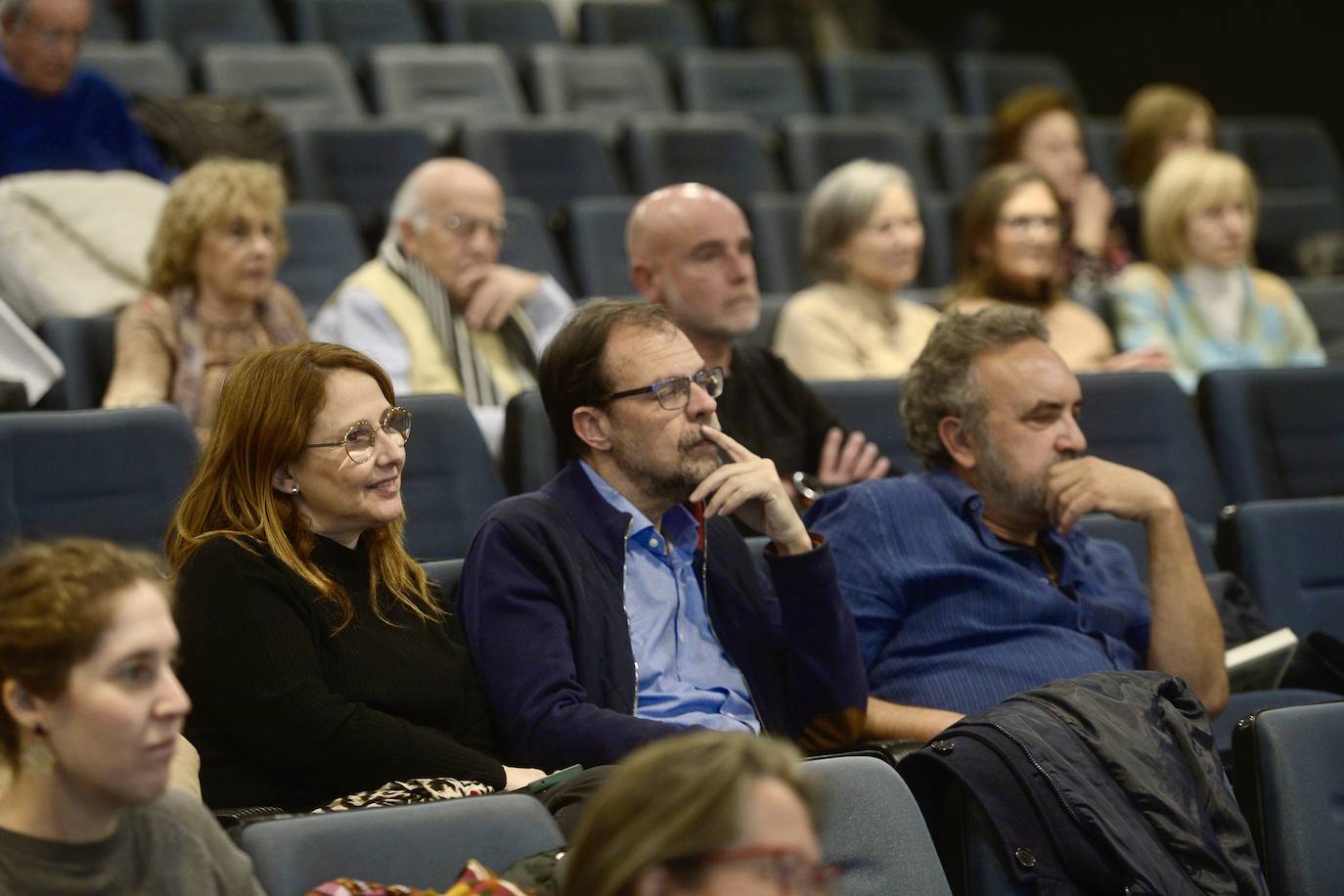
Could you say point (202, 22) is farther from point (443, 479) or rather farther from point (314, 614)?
point (314, 614)

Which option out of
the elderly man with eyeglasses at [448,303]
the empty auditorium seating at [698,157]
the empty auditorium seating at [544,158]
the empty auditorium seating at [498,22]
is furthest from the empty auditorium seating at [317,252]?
the empty auditorium seating at [498,22]

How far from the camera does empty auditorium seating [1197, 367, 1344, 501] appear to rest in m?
3.52

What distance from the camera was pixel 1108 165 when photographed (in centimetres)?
595

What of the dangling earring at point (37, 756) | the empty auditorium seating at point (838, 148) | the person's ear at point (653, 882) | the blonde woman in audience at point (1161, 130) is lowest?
the person's ear at point (653, 882)

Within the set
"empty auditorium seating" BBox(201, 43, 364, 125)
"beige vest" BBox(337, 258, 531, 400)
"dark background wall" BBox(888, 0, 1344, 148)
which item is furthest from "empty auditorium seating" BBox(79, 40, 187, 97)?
"dark background wall" BBox(888, 0, 1344, 148)

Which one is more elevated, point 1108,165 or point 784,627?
point 1108,165

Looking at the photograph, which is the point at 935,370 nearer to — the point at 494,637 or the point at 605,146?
the point at 494,637

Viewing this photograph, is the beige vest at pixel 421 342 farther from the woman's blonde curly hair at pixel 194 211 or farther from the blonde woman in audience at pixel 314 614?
the blonde woman in audience at pixel 314 614

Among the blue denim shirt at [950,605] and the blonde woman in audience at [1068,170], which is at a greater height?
the blonde woman in audience at [1068,170]

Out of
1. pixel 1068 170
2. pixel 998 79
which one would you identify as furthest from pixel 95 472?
pixel 998 79

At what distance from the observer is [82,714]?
137 cm

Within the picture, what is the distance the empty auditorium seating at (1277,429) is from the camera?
11.5ft

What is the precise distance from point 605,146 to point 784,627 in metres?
2.99

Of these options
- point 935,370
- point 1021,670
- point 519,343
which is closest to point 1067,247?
point 519,343
